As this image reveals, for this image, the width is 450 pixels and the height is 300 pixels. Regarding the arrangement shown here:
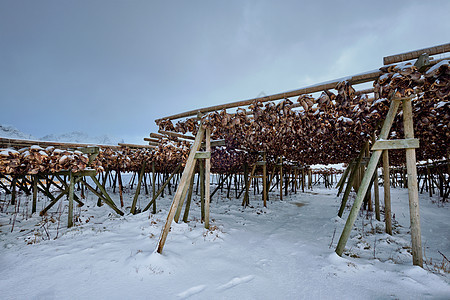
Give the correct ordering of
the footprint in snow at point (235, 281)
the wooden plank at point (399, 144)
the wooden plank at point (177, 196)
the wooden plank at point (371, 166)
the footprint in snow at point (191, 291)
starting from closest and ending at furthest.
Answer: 1. the footprint in snow at point (191, 291)
2. the footprint in snow at point (235, 281)
3. the wooden plank at point (399, 144)
4. the wooden plank at point (371, 166)
5. the wooden plank at point (177, 196)

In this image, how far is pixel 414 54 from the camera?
3.27 metres

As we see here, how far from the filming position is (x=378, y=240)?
5.12m

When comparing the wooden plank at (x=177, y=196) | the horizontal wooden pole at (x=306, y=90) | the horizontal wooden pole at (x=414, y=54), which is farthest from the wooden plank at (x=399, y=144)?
the wooden plank at (x=177, y=196)

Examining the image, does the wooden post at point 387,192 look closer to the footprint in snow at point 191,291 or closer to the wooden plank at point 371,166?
the wooden plank at point 371,166

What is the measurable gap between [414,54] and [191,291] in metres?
5.24

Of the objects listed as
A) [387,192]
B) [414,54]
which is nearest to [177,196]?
[414,54]

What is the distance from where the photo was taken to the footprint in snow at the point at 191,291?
2730 millimetres

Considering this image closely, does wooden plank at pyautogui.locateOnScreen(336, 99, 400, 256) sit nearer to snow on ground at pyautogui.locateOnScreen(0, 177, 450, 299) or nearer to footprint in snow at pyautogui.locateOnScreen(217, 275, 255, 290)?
snow on ground at pyautogui.locateOnScreen(0, 177, 450, 299)

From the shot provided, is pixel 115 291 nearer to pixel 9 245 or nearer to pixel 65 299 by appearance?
pixel 65 299

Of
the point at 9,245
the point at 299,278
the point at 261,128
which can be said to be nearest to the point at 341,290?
the point at 299,278

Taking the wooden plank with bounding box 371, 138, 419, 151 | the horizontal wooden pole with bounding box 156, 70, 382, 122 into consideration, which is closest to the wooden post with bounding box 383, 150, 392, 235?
the wooden plank with bounding box 371, 138, 419, 151

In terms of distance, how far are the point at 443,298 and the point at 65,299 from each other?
5.04 m

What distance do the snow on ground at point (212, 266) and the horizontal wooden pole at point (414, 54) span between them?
3.56 meters

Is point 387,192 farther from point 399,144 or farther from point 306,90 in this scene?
point 306,90
